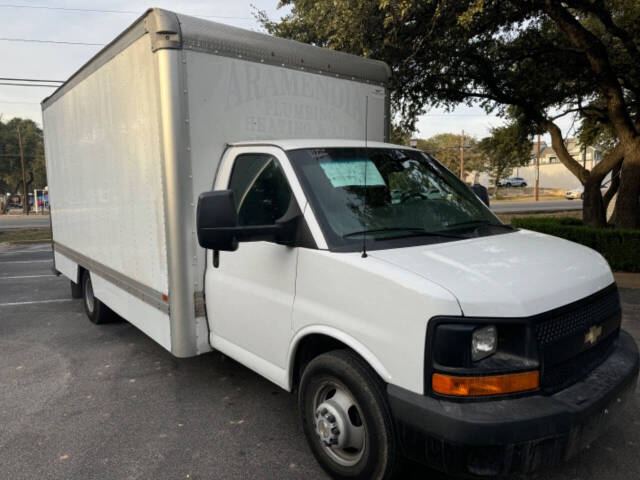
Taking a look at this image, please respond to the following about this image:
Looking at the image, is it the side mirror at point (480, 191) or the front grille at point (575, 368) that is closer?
the front grille at point (575, 368)

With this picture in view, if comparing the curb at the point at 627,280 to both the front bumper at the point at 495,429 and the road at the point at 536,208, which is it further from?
the road at the point at 536,208

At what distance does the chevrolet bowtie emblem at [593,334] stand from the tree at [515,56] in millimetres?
5612

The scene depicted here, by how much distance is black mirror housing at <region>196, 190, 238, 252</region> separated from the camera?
9.58ft

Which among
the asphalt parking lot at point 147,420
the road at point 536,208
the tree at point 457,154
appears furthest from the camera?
the tree at point 457,154

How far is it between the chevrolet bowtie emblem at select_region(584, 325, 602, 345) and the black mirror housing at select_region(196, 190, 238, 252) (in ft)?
6.81

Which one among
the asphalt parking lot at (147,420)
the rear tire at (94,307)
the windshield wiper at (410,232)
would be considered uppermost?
the windshield wiper at (410,232)

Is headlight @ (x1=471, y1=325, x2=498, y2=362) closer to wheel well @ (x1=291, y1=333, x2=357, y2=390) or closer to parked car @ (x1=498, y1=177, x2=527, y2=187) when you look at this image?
wheel well @ (x1=291, y1=333, x2=357, y2=390)

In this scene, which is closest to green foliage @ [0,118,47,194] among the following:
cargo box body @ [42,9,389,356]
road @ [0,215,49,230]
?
road @ [0,215,49,230]

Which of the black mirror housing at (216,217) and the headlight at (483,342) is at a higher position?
the black mirror housing at (216,217)

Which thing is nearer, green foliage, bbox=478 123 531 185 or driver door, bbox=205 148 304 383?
driver door, bbox=205 148 304 383

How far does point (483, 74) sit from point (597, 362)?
10.1 m

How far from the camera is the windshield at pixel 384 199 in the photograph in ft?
10.2

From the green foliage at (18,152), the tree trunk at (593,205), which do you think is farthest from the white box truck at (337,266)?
the green foliage at (18,152)

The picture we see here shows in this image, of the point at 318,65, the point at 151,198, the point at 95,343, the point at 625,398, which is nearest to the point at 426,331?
the point at 625,398
